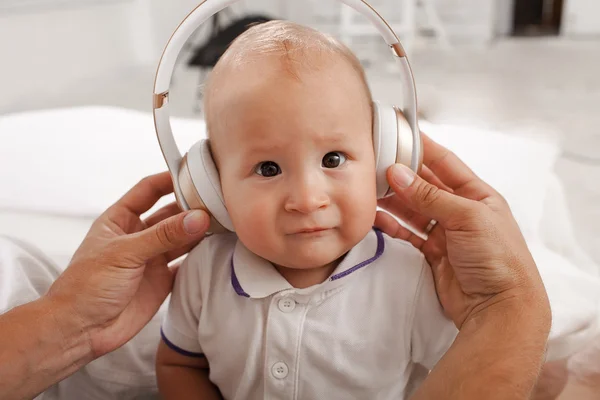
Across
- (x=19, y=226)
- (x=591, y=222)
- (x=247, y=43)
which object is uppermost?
(x=247, y=43)

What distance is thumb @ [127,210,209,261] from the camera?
0.79m

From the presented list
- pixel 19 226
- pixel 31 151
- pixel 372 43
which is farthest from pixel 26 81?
pixel 372 43

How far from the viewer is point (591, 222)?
1.78m

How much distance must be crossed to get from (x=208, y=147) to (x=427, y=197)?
0.31 m

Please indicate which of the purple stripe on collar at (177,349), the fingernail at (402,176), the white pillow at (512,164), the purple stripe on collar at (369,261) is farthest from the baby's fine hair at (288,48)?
the white pillow at (512,164)

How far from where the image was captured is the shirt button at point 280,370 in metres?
0.81

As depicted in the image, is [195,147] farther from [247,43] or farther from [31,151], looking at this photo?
[31,151]

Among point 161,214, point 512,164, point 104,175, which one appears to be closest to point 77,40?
point 104,175

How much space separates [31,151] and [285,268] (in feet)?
2.75

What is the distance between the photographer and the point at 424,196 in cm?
80

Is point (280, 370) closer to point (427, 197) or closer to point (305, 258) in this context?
point (305, 258)

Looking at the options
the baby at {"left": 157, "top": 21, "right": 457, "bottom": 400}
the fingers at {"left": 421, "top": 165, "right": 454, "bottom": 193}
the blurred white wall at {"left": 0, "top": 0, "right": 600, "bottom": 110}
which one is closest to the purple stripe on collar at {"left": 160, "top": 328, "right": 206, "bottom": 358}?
the baby at {"left": 157, "top": 21, "right": 457, "bottom": 400}

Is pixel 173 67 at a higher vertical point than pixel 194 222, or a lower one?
higher

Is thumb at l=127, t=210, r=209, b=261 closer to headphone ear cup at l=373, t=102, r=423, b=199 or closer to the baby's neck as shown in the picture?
the baby's neck
